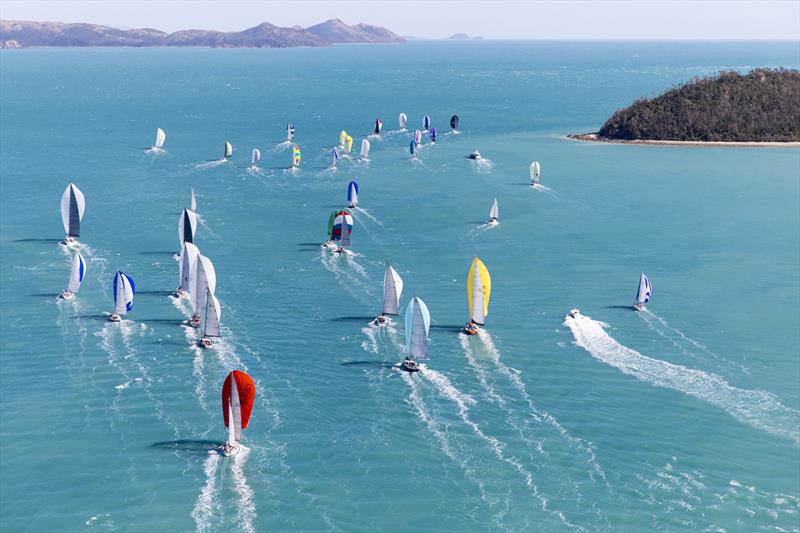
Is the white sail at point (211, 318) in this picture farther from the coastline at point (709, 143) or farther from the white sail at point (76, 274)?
the coastline at point (709, 143)

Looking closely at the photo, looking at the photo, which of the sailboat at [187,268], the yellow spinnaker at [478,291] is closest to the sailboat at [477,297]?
the yellow spinnaker at [478,291]

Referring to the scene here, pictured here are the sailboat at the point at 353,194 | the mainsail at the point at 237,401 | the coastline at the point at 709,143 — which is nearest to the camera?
the mainsail at the point at 237,401

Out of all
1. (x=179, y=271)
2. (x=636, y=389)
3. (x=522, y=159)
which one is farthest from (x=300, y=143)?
(x=636, y=389)

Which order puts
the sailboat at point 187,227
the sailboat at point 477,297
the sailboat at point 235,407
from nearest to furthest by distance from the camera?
the sailboat at point 235,407 → the sailboat at point 477,297 → the sailboat at point 187,227

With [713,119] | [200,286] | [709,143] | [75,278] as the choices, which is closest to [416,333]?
[200,286]

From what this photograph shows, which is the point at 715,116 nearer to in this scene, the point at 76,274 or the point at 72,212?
the point at 72,212

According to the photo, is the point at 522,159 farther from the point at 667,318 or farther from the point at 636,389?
the point at 636,389
